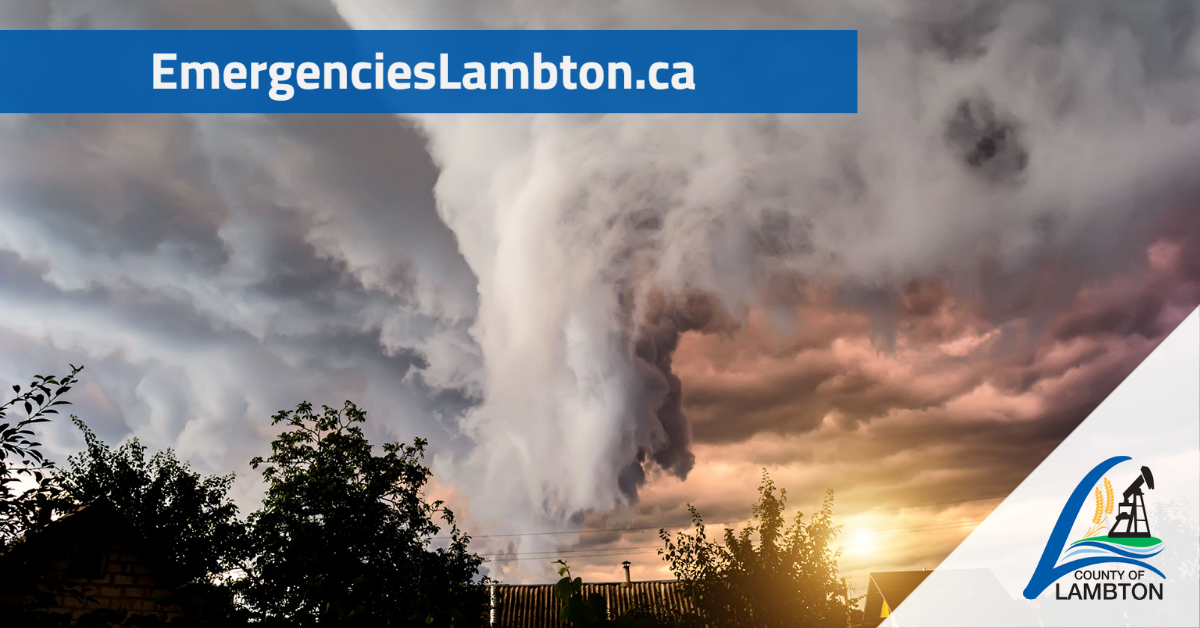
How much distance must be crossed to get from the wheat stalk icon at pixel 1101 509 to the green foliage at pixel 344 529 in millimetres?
22216

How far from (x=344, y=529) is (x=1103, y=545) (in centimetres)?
2852

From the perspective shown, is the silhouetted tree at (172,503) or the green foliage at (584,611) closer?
the green foliage at (584,611)

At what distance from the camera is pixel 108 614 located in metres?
3.63

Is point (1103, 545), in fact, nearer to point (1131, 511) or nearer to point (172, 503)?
point (1131, 511)

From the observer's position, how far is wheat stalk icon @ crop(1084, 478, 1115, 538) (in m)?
26.4

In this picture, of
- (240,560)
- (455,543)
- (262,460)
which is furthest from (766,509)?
(240,560)

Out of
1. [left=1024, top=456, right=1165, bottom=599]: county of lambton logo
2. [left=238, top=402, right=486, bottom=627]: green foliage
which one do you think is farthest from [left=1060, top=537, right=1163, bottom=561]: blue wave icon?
[left=238, top=402, right=486, bottom=627]: green foliage

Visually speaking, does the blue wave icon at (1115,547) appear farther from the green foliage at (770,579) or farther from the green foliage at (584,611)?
the green foliage at (584,611)

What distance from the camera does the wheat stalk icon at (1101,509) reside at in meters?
26.4

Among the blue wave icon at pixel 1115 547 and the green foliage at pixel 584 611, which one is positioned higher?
the green foliage at pixel 584 611

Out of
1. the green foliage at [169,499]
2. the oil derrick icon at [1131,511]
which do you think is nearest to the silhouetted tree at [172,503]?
the green foliage at [169,499]

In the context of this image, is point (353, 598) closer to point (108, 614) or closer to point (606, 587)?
point (108, 614)

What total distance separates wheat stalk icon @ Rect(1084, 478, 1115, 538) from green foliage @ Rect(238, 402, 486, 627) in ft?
72.9

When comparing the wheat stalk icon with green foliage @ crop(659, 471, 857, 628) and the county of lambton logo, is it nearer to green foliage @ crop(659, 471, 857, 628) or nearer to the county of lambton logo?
the county of lambton logo
